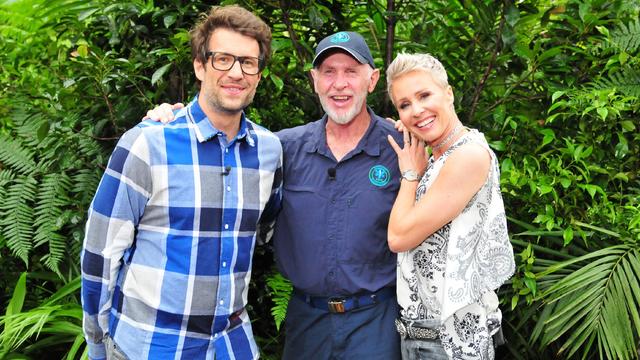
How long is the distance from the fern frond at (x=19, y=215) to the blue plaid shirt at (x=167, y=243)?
1.34 m

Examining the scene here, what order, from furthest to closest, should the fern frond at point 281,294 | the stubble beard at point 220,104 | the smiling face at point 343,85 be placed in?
the fern frond at point 281,294 → the smiling face at point 343,85 → the stubble beard at point 220,104

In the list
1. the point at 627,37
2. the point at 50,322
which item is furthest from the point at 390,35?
the point at 50,322

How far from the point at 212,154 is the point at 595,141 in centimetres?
209

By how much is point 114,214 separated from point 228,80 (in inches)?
26.0

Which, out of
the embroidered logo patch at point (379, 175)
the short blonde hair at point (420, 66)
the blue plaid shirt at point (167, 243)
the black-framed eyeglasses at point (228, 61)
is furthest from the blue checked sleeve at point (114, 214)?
the short blonde hair at point (420, 66)

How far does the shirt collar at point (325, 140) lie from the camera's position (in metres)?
2.58

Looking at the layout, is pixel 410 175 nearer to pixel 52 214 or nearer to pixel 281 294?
pixel 281 294

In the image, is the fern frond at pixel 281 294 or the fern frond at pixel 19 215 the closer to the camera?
the fern frond at pixel 281 294

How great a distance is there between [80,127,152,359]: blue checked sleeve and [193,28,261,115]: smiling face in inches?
11.9

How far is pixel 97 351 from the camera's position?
2.34 metres

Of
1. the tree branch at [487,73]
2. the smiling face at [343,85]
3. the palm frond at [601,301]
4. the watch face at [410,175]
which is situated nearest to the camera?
the watch face at [410,175]

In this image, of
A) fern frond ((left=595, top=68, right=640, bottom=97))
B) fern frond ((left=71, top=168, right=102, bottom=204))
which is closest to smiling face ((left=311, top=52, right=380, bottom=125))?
fern frond ((left=595, top=68, right=640, bottom=97))

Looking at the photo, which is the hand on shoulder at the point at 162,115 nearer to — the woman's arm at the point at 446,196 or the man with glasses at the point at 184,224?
the man with glasses at the point at 184,224

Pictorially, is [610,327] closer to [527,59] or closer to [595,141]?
[595,141]
